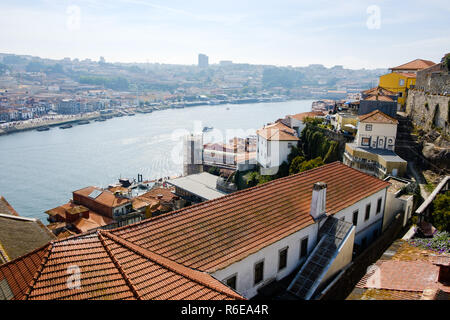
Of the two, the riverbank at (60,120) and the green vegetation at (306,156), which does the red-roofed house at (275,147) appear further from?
the riverbank at (60,120)

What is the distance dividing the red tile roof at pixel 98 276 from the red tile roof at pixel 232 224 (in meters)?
0.66

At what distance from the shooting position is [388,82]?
16047mm

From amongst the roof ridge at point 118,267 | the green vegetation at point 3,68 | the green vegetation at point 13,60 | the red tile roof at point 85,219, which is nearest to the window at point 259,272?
the roof ridge at point 118,267

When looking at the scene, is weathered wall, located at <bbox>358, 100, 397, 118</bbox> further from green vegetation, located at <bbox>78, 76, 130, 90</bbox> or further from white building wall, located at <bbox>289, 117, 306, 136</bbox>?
green vegetation, located at <bbox>78, 76, 130, 90</bbox>

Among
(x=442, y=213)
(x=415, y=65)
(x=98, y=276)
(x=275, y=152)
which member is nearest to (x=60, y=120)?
(x=275, y=152)

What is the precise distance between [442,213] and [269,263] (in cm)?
351

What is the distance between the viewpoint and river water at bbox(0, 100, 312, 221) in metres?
20.7

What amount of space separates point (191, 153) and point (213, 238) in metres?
15.5

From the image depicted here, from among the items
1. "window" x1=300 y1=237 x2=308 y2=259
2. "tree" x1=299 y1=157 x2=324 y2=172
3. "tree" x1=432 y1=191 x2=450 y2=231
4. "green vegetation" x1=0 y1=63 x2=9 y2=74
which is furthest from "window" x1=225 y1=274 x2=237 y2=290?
"green vegetation" x1=0 y1=63 x2=9 y2=74

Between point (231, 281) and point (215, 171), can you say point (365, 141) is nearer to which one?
point (215, 171)

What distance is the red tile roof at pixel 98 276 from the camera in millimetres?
2559

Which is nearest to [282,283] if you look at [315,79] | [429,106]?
[429,106]

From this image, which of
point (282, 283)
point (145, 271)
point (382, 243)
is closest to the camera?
point (145, 271)
